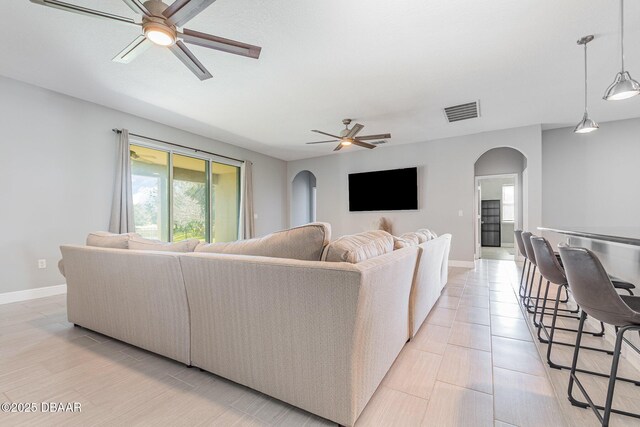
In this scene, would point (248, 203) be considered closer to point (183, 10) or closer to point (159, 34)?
point (159, 34)

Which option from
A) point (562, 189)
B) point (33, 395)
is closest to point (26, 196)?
point (33, 395)

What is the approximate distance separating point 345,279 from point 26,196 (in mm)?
4301

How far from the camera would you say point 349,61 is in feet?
9.22

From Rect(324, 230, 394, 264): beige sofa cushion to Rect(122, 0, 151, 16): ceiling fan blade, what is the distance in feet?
6.11

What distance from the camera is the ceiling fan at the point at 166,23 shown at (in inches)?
64.2

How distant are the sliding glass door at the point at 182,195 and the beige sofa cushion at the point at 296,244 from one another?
378 centimetres

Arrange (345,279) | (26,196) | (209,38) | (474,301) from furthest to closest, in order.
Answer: (26,196) → (474,301) → (209,38) → (345,279)

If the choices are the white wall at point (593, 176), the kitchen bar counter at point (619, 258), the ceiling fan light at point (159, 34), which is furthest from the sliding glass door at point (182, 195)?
the white wall at point (593, 176)

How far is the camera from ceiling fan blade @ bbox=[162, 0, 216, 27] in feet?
5.20

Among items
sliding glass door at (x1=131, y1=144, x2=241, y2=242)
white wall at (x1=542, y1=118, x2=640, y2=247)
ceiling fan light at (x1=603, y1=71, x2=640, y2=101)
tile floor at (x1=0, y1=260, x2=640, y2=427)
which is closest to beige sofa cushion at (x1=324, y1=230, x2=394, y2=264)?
tile floor at (x1=0, y1=260, x2=640, y2=427)

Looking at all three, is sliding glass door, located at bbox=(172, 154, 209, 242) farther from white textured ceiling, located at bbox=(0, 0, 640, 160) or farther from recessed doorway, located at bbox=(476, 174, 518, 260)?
recessed doorway, located at bbox=(476, 174, 518, 260)

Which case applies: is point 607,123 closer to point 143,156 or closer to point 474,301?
point 474,301

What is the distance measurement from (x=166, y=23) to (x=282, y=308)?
199 centimetres

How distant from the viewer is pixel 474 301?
120 inches
